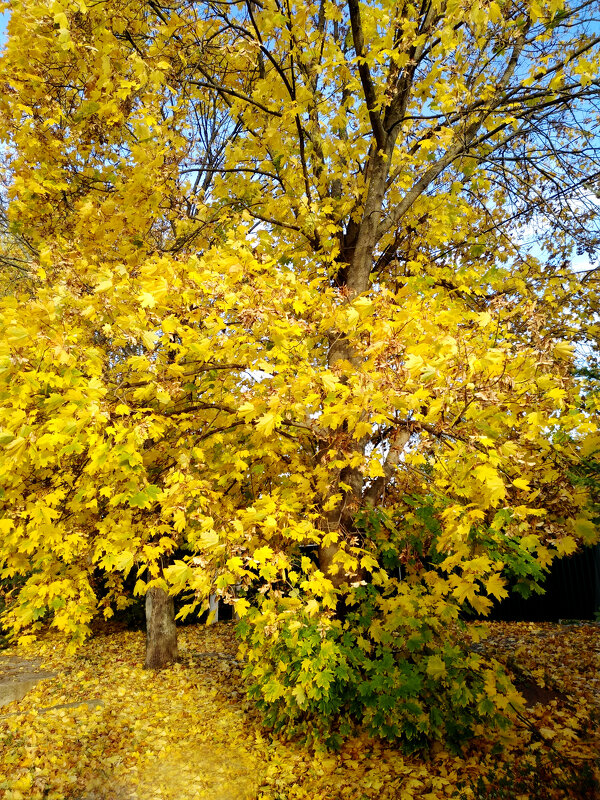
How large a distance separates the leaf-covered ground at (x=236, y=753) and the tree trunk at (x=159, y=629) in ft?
2.43

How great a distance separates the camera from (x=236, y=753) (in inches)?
177

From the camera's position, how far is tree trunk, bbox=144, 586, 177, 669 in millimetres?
7184

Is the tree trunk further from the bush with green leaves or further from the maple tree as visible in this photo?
the bush with green leaves

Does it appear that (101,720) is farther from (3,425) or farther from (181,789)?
(3,425)

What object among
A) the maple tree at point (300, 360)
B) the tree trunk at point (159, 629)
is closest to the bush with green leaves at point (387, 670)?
the maple tree at point (300, 360)

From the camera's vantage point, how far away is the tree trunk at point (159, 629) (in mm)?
7184

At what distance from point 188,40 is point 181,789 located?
6.31 metres

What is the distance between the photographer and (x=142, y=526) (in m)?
4.36

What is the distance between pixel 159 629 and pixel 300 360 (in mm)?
5393

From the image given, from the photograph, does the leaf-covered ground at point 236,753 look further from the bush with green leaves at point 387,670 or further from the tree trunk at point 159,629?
the tree trunk at point 159,629

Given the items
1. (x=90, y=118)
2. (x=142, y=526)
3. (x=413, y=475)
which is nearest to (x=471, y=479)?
(x=413, y=475)

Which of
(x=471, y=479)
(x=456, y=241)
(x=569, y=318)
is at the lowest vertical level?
(x=471, y=479)

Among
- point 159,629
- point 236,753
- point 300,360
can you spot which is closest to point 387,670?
point 236,753

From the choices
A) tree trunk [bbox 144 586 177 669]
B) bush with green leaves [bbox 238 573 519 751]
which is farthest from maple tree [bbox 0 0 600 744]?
tree trunk [bbox 144 586 177 669]
